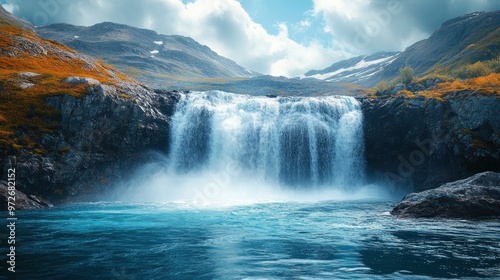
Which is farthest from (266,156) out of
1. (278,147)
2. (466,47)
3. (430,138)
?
(466,47)

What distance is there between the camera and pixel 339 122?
5359 cm

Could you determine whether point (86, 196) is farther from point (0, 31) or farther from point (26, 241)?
point (0, 31)

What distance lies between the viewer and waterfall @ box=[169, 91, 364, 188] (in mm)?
51250

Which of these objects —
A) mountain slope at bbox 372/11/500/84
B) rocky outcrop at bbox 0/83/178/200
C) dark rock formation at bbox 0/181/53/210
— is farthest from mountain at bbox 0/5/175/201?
mountain slope at bbox 372/11/500/84

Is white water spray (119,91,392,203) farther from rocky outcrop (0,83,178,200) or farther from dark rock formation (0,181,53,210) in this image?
dark rock formation (0,181,53,210)

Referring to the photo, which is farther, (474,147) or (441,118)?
(441,118)

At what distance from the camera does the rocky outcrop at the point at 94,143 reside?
126 ft

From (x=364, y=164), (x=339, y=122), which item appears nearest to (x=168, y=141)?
(x=339, y=122)

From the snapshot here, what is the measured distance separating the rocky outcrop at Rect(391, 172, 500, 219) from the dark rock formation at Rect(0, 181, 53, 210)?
116ft

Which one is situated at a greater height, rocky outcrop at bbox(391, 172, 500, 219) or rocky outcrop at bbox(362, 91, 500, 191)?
rocky outcrop at bbox(362, 91, 500, 191)

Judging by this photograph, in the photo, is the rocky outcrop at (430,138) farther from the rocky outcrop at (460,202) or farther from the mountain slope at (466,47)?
the mountain slope at (466,47)

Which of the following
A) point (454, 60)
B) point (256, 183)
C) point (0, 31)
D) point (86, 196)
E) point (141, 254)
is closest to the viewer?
point (141, 254)

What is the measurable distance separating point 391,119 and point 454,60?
11965cm

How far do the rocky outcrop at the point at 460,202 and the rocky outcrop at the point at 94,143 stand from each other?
3815 centimetres
